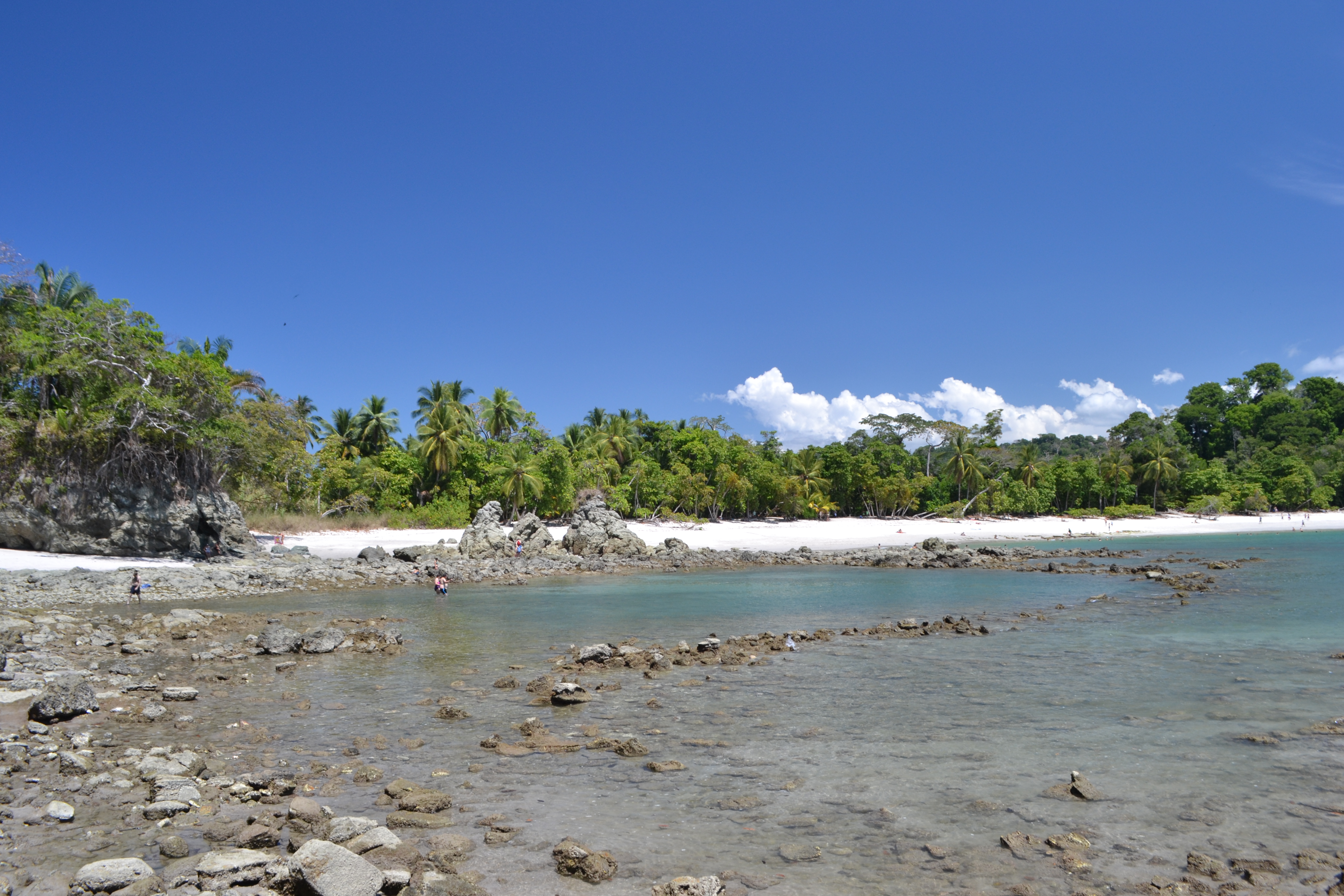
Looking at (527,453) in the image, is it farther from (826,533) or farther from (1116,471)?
(1116,471)

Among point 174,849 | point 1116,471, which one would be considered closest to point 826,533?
point 1116,471

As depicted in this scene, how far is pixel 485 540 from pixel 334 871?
37.9 metres

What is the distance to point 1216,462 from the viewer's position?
90500mm

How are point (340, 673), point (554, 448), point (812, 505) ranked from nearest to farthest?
point (340, 673) < point (554, 448) < point (812, 505)

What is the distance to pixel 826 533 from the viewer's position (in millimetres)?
61219

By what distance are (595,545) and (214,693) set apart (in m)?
33.3

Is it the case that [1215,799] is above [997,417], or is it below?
below

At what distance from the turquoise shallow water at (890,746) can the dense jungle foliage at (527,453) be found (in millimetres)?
20811

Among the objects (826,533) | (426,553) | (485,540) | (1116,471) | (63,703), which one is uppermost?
(1116,471)

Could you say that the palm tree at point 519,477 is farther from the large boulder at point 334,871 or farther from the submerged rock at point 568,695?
the large boulder at point 334,871

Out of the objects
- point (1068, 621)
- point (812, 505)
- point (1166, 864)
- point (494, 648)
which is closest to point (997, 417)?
point (812, 505)

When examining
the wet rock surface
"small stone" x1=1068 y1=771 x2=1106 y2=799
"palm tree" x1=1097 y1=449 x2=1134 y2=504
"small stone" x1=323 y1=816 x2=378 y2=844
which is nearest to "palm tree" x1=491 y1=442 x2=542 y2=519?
the wet rock surface

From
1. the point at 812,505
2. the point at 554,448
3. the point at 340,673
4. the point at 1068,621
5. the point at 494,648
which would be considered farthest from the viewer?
the point at 812,505

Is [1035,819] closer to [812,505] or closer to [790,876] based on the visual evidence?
[790,876]
